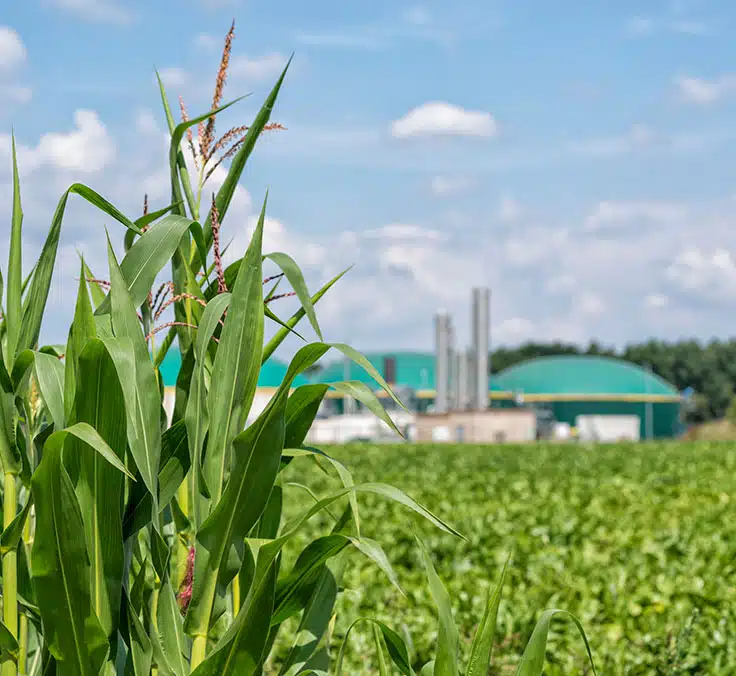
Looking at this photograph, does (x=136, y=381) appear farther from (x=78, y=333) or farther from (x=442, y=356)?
(x=442, y=356)

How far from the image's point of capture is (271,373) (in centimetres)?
5459

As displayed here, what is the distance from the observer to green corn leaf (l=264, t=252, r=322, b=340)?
5.12ft

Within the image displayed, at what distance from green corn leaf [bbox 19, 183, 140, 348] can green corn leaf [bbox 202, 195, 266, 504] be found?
243 millimetres

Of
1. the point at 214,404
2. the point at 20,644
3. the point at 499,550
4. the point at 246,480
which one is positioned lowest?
the point at 499,550

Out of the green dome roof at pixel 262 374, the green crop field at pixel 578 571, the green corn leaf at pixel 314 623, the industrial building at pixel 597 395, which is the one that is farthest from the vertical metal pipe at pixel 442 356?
the green corn leaf at pixel 314 623

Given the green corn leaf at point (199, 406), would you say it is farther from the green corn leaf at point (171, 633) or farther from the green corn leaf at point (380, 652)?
the green corn leaf at point (380, 652)

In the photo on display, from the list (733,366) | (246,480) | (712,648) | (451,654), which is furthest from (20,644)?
(733,366)

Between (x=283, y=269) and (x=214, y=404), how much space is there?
0.24 metres

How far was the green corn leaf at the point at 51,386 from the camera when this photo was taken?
1554 mm

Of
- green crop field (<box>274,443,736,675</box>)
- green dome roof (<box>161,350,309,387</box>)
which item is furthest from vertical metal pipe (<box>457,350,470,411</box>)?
green crop field (<box>274,443,736,675</box>)

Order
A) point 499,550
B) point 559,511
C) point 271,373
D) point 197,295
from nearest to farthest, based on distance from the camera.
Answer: point 197,295 → point 499,550 → point 559,511 → point 271,373

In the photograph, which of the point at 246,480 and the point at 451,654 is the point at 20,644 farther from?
the point at 451,654

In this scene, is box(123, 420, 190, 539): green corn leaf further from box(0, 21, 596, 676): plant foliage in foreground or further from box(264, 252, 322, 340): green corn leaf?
box(264, 252, 322, 340): green corn leaf

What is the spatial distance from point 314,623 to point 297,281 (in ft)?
2.27
